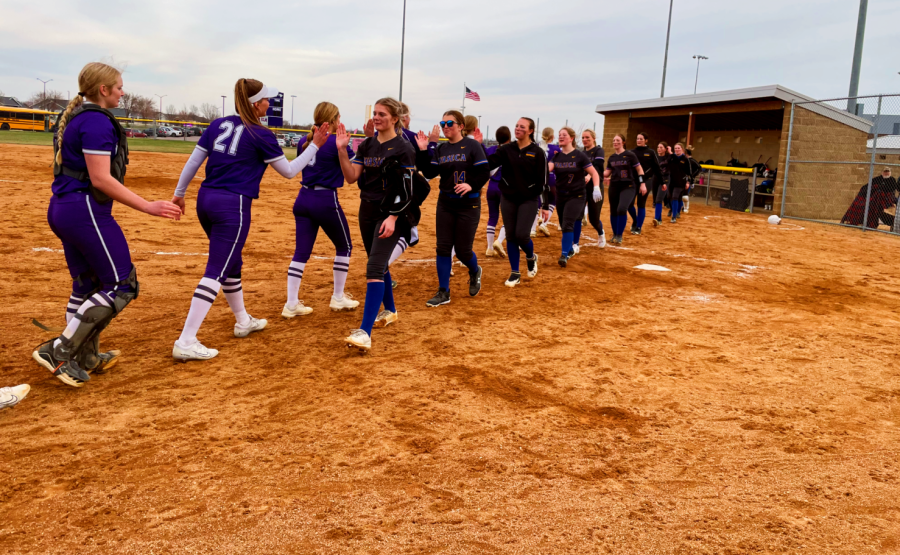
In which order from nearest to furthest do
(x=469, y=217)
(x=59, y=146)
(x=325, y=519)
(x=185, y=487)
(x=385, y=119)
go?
(x=325, y=519), (x=185, y=487), (x=59, y=146), (x=385, y=119), (x=469, y=217)

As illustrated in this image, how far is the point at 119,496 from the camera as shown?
2959 mm

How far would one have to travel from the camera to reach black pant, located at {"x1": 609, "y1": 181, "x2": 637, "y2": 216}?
11.9 metres

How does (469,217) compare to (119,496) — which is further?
(469,217)

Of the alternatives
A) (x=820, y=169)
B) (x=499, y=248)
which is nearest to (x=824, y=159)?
(x=820, y=169)

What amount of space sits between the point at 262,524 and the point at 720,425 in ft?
9.48

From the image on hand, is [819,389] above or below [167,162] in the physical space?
below

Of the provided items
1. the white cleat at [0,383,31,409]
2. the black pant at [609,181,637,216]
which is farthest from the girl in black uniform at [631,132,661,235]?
the white cleat at [0,383,31,409]

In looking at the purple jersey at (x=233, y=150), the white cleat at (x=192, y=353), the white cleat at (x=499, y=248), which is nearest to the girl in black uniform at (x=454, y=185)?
the purple jersey at (x=233, y=150)

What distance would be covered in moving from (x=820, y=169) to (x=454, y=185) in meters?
17.2

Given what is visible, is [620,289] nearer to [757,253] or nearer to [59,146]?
[757,253]

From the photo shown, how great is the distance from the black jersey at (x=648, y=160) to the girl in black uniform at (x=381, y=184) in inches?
364

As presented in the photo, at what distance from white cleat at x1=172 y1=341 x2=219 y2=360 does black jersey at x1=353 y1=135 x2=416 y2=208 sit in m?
2.00

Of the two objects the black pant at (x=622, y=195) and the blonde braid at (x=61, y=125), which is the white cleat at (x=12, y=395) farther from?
the black pant at (x=622, y=195)

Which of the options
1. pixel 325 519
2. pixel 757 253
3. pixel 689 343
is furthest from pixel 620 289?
pixel 325 519
